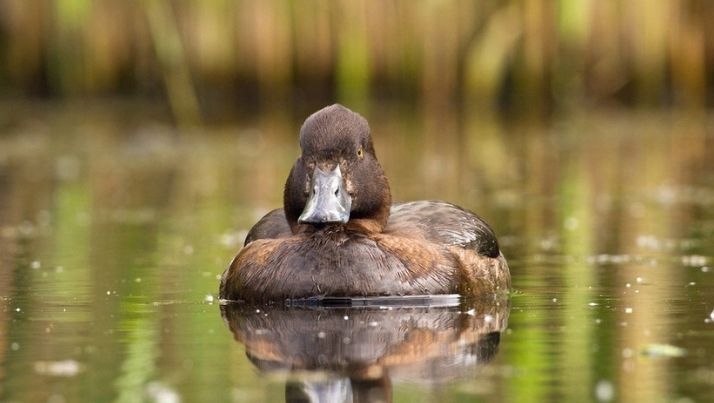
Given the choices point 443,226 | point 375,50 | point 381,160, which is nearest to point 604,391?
point 443,226

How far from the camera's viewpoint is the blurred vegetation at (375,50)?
19688 mm

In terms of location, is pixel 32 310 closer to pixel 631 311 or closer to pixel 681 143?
pixel 631 311

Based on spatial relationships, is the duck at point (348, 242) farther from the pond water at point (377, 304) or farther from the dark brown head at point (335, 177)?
the pond water at point (377, 304)

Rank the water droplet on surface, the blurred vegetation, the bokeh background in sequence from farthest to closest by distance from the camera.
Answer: the blurred vegetation
the bokeh background
the water droplet on surface

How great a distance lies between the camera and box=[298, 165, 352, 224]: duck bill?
7.48 meters

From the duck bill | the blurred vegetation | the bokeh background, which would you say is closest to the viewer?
the bokeh background

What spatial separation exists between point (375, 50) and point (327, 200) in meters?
12.8

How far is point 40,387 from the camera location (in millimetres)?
5395

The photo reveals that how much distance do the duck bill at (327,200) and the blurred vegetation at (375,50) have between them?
37.5 ft

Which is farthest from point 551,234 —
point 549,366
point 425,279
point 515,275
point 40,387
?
point 40,387

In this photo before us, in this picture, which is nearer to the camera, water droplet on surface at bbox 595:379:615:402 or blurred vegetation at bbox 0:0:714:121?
water droplet on surface at bbox 595:379:615:402

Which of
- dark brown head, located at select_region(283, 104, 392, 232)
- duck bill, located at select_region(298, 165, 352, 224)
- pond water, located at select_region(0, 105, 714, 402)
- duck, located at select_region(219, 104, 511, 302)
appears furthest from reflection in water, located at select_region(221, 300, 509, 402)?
dark brown head, located at select_region(283, 104, 392, 232)

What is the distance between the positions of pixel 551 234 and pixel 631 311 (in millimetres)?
3644

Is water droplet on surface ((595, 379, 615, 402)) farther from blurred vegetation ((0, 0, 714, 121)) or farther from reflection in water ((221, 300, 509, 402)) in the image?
blurred vegetation ((0, 0, 714, 121))
